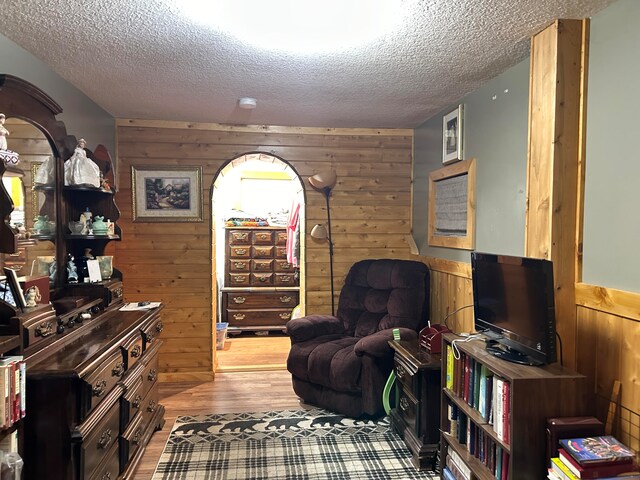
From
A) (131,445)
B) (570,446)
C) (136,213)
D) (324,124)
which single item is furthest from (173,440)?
(324,124)

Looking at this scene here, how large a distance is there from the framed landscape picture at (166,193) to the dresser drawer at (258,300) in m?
1.81

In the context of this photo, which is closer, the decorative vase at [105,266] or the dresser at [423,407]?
the dresser at [423,407]

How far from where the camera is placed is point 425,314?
3.65 m

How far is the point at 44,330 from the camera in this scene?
1.94 meters

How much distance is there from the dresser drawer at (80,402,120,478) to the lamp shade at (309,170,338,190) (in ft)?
8.35

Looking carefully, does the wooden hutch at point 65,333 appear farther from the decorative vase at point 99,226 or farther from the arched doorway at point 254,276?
the arched doorway at point 254,276

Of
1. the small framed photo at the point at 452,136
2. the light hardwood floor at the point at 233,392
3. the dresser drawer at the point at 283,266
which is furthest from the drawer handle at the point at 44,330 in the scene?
the dresser drawer at the point at 283,266

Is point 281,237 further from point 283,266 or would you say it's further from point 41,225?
point 41,225

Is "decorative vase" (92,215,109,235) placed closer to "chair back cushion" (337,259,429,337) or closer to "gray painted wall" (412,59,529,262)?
"chair back cushion" (337,259,429,337)

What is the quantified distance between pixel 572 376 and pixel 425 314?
6.10 ft

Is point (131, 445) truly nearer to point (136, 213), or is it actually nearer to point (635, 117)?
point (136, 213)

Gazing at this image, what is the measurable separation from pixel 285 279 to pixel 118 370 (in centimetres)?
362

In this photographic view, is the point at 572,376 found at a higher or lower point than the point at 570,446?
higher

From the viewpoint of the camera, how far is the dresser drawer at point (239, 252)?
5723 millimetres
